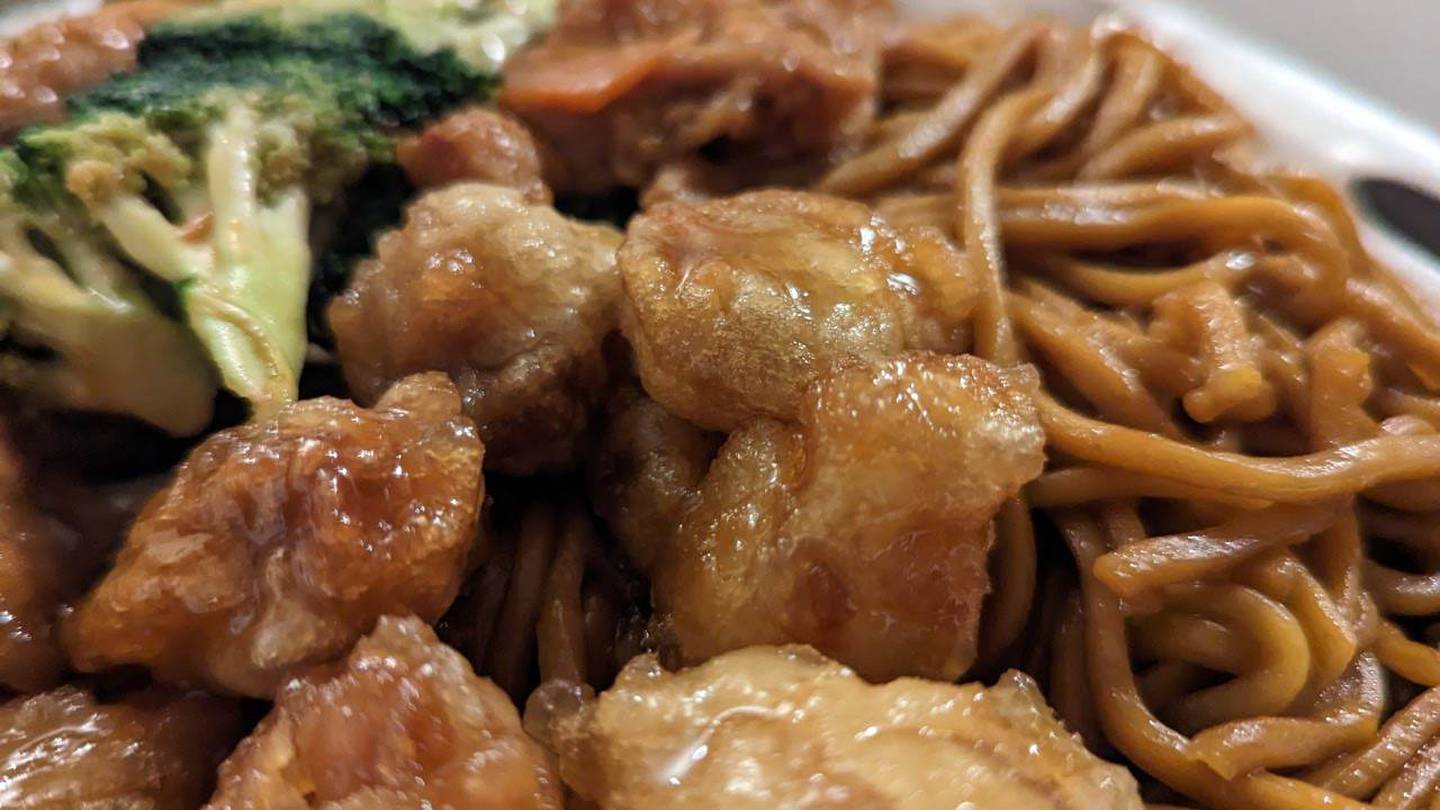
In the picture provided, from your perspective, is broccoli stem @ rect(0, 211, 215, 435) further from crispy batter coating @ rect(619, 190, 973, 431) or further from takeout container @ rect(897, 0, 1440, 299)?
takeout container @ rect(897, 0, 1440, 299)

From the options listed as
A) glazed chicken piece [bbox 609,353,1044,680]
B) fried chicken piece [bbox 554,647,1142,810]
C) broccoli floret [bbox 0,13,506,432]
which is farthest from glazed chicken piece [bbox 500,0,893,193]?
fried chicken piece [bbox 554,647,1142,810]

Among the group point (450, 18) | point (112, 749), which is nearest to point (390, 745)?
point (112, 749)

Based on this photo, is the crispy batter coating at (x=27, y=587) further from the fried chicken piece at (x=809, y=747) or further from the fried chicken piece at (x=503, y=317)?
the fried chicken piece at (x=809, y=747)

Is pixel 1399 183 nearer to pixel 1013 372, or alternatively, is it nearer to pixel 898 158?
pixel 898 158

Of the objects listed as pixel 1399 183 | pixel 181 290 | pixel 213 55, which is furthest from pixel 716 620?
pixel 1399 183

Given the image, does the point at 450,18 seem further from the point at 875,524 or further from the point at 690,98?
the point at 875,524

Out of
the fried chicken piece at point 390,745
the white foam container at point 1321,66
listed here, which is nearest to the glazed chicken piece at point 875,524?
the fried chicken piece at point 390,745
